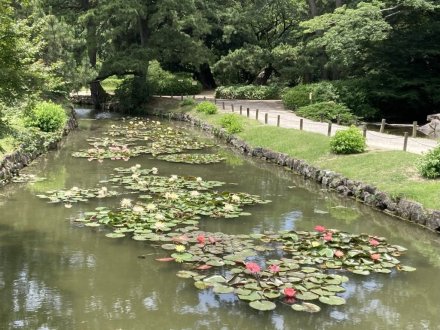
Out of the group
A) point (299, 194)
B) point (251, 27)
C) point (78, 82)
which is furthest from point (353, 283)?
point (251, 27)

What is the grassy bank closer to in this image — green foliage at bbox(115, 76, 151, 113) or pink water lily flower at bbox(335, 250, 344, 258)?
pink water lily flower at bbox(335, 250, 344, 258)

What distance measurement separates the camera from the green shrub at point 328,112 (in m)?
28.7

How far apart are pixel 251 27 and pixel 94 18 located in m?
15.9

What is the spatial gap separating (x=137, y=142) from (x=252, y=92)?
19862mm

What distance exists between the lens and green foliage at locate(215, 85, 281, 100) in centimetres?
4144

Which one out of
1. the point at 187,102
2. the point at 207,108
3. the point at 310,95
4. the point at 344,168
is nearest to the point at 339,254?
the point at 344,168

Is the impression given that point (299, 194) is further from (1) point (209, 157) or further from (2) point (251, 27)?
(2) point (251, 27)

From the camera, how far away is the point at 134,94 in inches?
1496

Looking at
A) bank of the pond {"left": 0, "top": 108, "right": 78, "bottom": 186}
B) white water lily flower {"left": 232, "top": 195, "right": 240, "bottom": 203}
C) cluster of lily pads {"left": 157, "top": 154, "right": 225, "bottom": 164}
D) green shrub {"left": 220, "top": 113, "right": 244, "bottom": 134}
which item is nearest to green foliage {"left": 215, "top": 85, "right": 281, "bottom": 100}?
green shrub {"left": 220, "top": 113, "right": 244, "bottom": 134}

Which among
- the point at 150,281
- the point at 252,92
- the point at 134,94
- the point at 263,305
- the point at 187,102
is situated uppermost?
the point at 252,92

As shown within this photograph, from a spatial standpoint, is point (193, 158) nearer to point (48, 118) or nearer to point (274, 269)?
point (48, 118)

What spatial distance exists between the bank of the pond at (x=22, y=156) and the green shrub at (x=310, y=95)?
16.3 m

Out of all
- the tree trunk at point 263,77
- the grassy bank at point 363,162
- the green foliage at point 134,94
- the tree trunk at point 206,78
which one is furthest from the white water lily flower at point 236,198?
the tree trunk at point 206,78

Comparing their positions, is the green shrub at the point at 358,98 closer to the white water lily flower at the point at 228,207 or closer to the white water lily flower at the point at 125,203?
the white water lily flower at the point at 228,207
